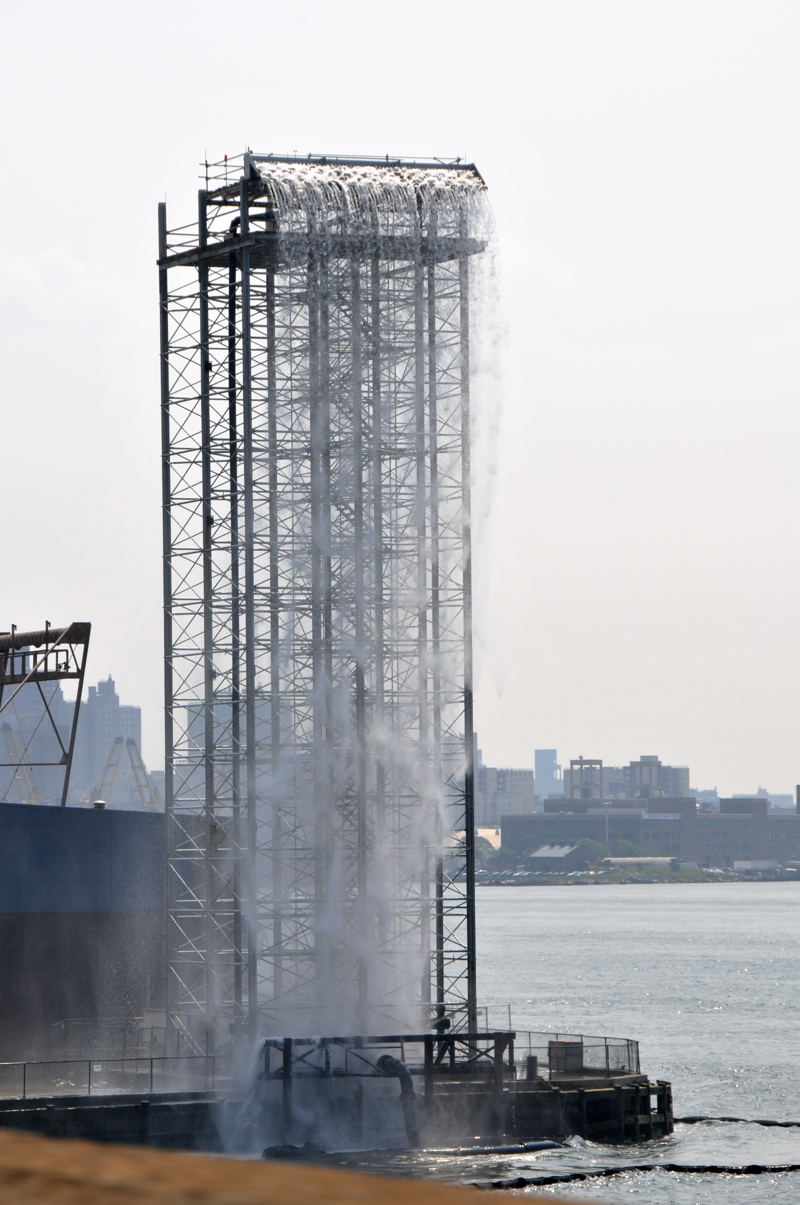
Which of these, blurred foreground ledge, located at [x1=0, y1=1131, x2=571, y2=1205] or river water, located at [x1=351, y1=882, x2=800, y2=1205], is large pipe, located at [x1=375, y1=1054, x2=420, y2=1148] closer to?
river water, located at [x1=351, y1=882, x2=800, y2=1205]

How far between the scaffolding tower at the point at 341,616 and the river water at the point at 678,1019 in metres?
7.74

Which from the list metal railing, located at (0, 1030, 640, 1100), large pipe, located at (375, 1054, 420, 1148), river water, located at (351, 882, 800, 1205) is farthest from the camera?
river water, located at (351, 882, 800, 1205)

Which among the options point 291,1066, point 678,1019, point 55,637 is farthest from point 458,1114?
point 678,1019

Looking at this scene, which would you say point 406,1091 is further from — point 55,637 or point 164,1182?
point 164,1182

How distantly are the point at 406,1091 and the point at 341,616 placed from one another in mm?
14412

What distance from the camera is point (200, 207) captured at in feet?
168

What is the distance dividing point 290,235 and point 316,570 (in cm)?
1024

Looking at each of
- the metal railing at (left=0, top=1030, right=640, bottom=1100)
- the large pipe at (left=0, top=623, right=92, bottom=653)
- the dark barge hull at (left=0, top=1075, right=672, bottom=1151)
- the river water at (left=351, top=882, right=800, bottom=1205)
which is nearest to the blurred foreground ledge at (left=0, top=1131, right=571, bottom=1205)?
the river water at (left=351, top=882, right=800, bottom=1205)

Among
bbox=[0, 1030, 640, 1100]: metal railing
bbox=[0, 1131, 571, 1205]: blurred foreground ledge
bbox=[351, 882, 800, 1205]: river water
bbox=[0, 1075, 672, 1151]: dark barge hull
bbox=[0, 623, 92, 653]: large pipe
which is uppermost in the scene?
bbox=[0, 623, 92, 653]: large pipe

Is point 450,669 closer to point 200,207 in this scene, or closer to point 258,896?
point 258,896

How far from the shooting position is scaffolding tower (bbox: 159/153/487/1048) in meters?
47.0

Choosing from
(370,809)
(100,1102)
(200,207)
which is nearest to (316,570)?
(370,809)

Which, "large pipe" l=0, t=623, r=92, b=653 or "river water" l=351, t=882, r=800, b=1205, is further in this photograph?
"large pipe" l=0, t=623, r=92, b=653

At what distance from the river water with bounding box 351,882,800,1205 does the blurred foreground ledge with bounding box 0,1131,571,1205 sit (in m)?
28.9
